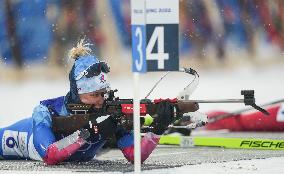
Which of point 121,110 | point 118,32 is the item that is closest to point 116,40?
point 118,32

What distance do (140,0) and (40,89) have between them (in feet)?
17.8

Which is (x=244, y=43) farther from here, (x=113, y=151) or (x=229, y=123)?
(x=113, y=151)

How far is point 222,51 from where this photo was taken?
10.2 metres

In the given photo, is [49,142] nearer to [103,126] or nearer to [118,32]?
[103,126]

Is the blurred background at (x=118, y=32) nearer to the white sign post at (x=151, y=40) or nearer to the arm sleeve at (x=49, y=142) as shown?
the arm sleeve at (x=49, y=142)

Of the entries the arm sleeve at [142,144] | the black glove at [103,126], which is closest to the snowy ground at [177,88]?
the arm sleeve at [142,144]

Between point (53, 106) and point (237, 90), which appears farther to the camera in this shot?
point (237, 90)

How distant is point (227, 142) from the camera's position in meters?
8.08

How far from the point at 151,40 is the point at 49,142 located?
1.50 metres

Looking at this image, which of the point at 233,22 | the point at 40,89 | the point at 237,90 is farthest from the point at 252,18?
the point at 40,89

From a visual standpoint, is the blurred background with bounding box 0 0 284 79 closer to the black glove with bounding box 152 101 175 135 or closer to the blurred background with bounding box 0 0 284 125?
the blurred background with bounding box 0 0 284 125

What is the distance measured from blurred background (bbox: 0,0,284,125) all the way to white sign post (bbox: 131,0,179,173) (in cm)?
499

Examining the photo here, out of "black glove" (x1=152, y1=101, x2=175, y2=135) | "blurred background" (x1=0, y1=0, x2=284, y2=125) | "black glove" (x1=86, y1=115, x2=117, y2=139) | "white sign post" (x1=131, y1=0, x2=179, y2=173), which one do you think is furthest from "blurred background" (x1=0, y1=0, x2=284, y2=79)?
"white sign post" (x1=131, y1=0, x2=179, y2=173)

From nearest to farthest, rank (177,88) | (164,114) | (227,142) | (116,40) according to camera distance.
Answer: (164,114), (227,142), (177,88), (116,40)
